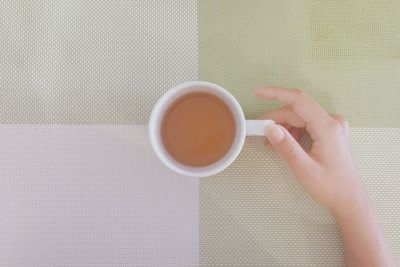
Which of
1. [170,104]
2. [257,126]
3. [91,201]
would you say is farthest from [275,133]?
[91,201]

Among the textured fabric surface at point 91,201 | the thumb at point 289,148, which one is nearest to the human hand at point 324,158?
Answer: the thumb at point 289,148

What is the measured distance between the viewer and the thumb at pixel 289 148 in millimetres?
584

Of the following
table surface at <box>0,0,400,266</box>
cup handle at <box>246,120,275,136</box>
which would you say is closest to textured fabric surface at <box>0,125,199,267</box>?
table surface at <box>0,0,400,266</box>

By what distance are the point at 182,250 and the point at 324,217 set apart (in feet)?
0.71

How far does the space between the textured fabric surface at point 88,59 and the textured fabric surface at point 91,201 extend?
29 millimetres

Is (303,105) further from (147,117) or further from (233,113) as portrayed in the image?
(147,117)

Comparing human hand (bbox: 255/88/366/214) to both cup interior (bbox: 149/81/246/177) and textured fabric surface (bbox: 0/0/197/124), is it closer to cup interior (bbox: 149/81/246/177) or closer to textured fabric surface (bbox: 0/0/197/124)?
cup interior (bbox: 149/81/246/177)

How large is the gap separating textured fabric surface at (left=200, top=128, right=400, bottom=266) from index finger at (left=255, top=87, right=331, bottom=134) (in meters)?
0.08

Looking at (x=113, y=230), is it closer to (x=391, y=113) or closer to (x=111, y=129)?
(x=111, y=129)

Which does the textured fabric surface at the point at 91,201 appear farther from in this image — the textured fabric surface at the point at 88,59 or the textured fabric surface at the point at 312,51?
the textured fabric surface at the point at 312,51

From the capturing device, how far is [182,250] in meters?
0.68

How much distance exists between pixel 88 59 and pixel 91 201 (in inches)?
8.4

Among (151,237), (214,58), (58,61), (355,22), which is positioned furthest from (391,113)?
(58,61)

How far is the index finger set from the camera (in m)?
0.65
